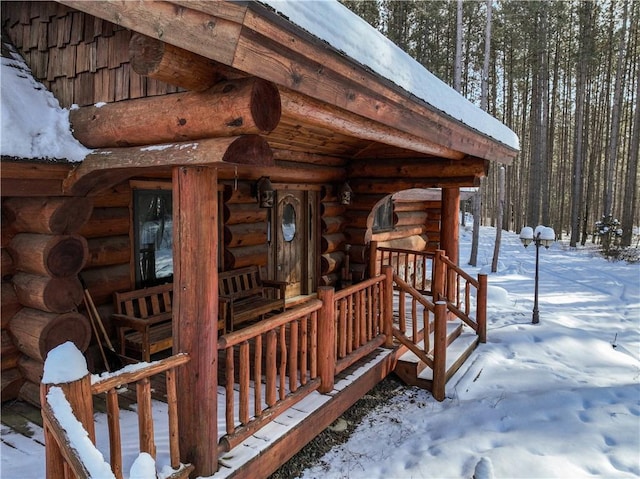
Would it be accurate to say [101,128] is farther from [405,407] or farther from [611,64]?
[611,64]

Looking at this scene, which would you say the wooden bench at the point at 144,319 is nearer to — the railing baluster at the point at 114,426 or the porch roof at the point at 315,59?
the railing baluster at the point at 114,426

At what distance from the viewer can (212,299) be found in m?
3.07

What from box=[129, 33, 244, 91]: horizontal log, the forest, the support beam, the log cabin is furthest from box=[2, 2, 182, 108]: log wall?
the forest

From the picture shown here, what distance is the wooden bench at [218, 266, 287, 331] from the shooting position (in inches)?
224

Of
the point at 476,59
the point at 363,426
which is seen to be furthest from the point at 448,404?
the point at 476,59

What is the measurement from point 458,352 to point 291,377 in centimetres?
346

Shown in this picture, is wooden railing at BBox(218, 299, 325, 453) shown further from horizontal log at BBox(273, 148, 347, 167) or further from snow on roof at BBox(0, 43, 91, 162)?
horizontal log at BBox(273, 148, 347, 167)

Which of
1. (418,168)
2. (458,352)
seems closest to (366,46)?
(418,168)

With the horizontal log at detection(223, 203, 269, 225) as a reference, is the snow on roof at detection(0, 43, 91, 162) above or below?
above

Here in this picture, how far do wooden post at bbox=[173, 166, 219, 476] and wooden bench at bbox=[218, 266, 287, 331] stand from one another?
2.41 m

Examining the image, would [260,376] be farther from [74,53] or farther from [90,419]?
[74,53]

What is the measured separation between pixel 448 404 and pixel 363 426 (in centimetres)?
126

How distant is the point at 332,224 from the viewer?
8664 millimetres

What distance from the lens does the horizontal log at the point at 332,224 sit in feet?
27.9
